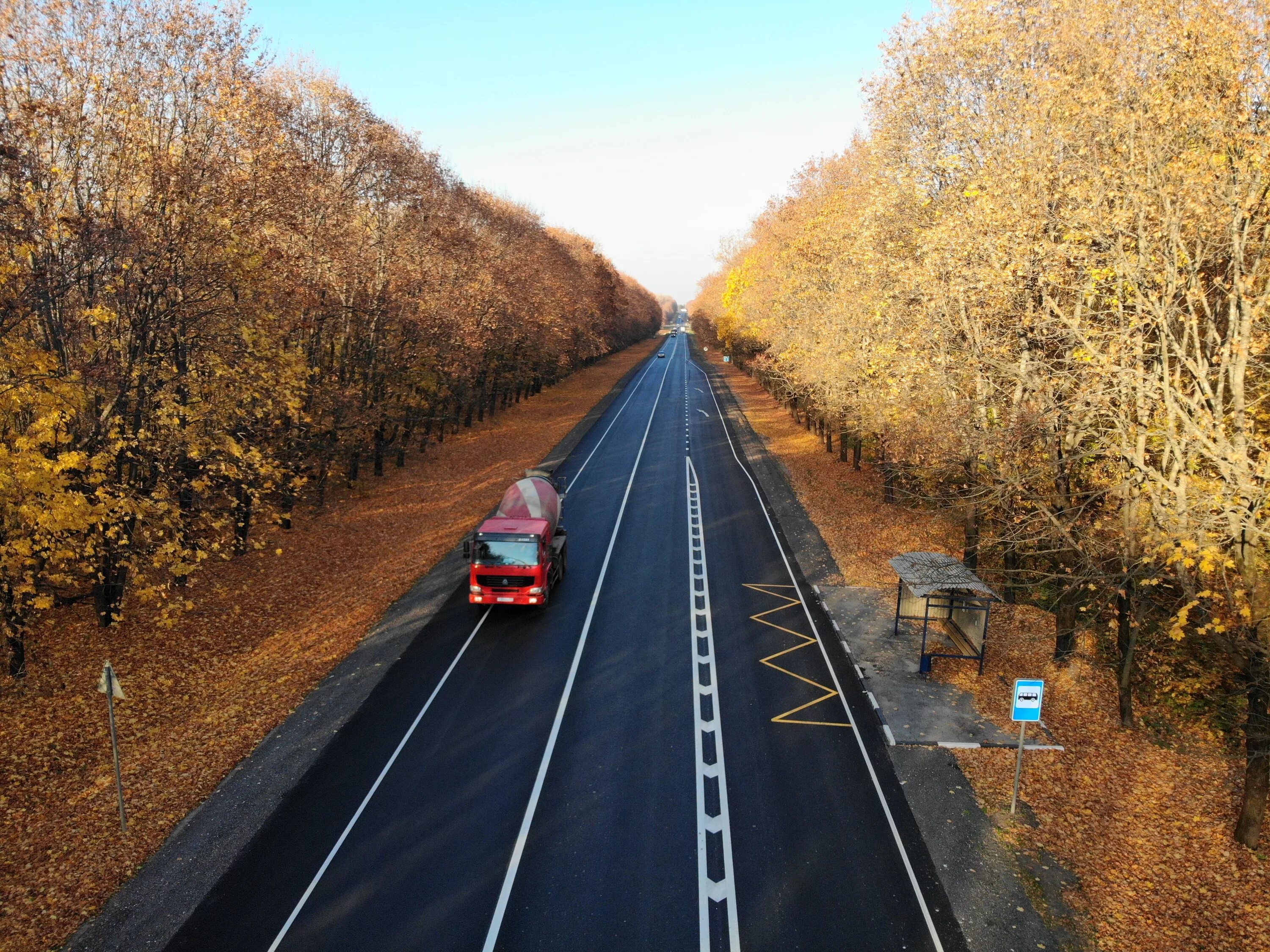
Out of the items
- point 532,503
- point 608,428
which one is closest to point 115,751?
point 532,503

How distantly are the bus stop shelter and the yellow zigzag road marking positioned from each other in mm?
2399

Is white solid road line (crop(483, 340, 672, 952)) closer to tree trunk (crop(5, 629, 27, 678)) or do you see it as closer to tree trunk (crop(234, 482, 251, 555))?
tree trunk (crop(5, 629, 27, 678))

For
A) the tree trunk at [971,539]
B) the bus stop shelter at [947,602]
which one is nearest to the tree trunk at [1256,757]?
the bus stop shelter at [947,602]

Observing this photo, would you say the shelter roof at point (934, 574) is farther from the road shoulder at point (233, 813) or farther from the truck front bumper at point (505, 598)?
the road shoulder at point (233, 813)

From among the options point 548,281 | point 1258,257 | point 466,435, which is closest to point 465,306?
point 466,435

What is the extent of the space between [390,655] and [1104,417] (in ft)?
52.9

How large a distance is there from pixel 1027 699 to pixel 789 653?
20.4 ft

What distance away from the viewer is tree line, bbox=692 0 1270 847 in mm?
10633

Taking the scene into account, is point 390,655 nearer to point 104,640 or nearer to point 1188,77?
point 104,640

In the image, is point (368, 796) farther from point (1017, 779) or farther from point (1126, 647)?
point (1126, 647)

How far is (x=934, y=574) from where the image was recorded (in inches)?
667

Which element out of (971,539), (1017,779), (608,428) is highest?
(608,428)

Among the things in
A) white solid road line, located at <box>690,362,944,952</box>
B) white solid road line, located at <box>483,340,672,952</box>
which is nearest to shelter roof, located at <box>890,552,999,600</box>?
white solid road line, located at <box>690,362,944,952</box>

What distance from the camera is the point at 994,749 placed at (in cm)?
1340
